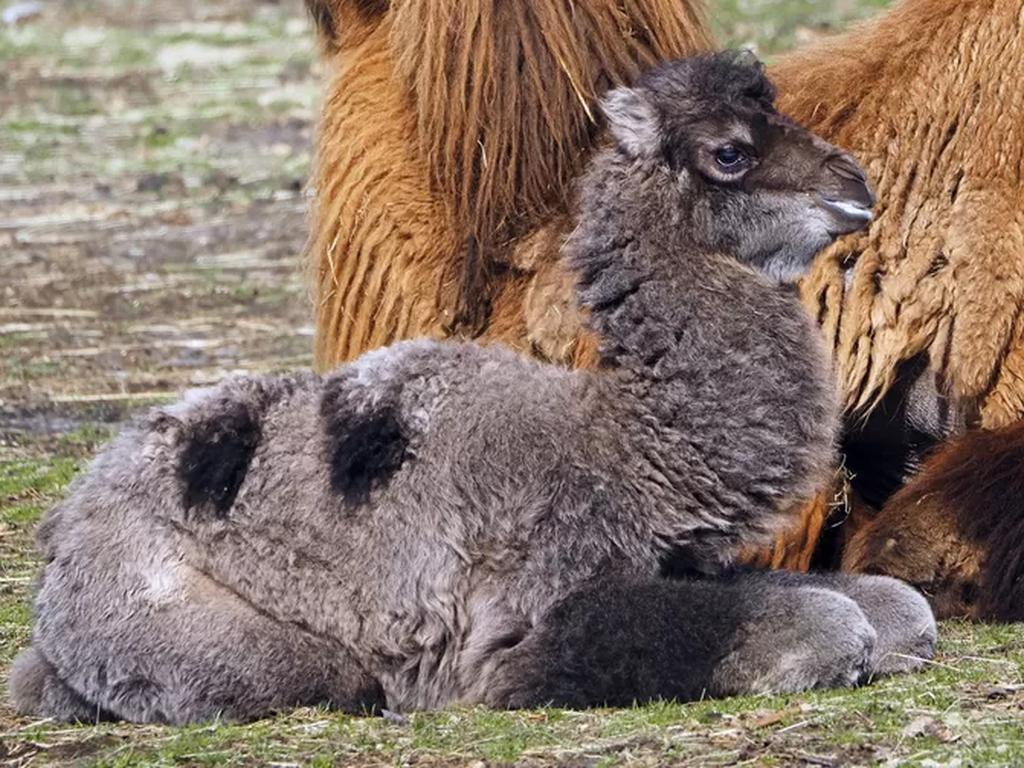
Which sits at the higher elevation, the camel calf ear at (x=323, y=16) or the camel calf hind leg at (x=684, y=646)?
the camel calf ear at (x=323, y=16)

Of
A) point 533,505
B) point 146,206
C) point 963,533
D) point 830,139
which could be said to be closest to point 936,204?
point 830,139

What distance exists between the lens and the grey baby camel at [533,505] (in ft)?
14.9

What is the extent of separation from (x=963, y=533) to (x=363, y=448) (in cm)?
165

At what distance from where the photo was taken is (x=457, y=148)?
596 centimetres

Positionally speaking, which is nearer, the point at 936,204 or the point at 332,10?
the point at 936,204

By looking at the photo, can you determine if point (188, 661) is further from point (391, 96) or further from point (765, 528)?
point (391, 96)

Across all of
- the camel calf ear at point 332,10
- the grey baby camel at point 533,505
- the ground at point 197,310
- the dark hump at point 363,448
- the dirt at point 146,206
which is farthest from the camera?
the dirt at point 146,206

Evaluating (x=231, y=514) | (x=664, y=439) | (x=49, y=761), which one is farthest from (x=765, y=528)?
(x=49, y=761)

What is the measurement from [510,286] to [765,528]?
1.40m

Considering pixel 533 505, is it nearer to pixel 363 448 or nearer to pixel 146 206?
pixel 363 448

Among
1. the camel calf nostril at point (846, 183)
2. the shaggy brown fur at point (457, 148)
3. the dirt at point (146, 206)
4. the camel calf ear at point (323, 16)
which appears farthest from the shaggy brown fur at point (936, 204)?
the dirt at point (146, 206)

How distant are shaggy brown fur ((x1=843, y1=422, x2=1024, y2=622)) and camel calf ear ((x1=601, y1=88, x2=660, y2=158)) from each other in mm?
1286

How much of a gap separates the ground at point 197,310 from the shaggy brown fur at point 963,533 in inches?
6.4

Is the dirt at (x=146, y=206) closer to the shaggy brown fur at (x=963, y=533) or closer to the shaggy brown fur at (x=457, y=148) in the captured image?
the shaggy brown fur at (x=457, y=148)
